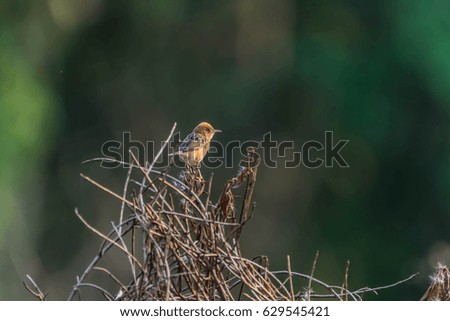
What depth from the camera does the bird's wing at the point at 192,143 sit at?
427cm

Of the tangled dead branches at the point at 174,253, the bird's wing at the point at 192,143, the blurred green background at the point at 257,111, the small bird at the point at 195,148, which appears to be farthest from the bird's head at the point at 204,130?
the blurred green background at the point at 257,111

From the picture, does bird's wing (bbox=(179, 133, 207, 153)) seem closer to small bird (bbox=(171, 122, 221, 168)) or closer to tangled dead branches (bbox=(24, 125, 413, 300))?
small bird (bbox=(171, 122, 221, 168))

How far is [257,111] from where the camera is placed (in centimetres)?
991

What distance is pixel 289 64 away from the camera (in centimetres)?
1006

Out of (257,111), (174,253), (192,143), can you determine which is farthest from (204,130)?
(257,111)

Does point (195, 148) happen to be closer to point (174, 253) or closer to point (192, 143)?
point (192, 143)

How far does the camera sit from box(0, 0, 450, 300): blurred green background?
8.98 m

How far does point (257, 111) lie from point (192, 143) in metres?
5.60

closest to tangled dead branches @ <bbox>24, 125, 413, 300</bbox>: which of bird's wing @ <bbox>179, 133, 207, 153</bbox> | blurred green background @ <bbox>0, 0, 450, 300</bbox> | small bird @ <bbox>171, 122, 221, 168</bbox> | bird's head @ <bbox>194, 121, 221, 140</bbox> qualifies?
small bird @ <bbox>171, 122, 221, 168</bbox>

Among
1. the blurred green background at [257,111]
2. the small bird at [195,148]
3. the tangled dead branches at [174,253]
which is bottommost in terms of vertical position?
the blurred green background at [257,111]

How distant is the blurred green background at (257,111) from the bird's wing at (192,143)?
4362mm

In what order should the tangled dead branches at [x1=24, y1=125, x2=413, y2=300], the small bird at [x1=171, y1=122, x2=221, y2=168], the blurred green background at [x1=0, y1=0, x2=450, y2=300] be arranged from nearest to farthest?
1. the tangled dead branches at [x1=24, y1=125, x2=413, y2=300]
2. the small bird at [x1=171, y1=122, x2=221, y2=168]
3. the blurred green background at [x1=0, y1=0, x2=450, y2=300]

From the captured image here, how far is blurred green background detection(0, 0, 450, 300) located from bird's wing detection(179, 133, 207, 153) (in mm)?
4362

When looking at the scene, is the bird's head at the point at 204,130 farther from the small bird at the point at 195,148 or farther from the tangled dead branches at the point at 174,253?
the tangled dead branches at the point at 174,253
